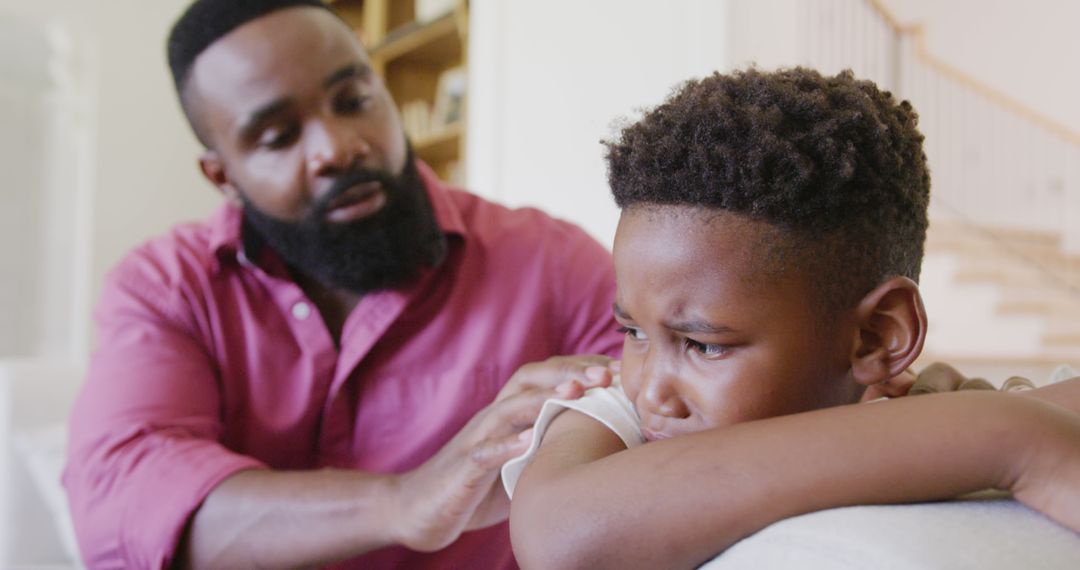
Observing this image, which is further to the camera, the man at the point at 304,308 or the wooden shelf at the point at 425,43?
the wooden shelf at the point at 425,43

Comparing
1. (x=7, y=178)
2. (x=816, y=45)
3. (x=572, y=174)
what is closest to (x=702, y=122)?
(x=572, y=174)

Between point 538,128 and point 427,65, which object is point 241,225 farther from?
point 427,65

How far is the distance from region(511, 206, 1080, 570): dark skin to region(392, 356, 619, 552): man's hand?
9 cm

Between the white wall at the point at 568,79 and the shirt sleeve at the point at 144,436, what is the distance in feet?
4.69

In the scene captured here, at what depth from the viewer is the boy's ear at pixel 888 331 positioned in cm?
77

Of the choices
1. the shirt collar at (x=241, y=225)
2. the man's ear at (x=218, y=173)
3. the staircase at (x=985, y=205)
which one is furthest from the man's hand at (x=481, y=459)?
the staircase at (x=985, y=205)

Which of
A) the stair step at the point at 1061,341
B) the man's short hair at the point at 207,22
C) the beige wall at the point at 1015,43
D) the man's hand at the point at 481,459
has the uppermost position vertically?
the beige wall at the point at 1015,43

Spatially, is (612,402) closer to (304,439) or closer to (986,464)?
(986,464)

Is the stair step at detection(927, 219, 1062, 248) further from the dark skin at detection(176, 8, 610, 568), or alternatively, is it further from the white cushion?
the white cushion

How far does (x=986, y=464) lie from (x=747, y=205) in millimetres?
277

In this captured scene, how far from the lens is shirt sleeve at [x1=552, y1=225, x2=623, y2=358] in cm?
140

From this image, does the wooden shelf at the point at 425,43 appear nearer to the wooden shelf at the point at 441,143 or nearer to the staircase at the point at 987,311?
the wooden shelf at the point at 441,143

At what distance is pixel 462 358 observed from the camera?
4.53 ft

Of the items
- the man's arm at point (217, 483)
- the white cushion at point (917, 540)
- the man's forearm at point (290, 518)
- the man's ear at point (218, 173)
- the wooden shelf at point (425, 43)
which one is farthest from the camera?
the wooden shelf at point (425, 43)
